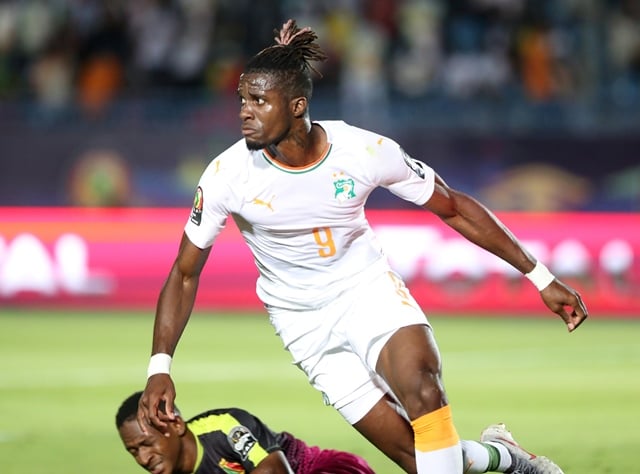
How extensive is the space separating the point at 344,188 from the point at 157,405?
1288 millimetres

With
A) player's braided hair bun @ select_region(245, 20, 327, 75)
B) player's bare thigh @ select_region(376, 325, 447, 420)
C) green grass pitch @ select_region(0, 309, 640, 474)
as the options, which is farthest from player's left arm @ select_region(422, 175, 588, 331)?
green grass pitch @ select_region(0, 309, 640, 474)

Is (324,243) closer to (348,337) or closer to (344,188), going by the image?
(344,188)

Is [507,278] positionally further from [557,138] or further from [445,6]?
[445,6]

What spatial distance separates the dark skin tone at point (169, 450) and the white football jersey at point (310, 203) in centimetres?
76

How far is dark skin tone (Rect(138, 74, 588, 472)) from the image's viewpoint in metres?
5.75

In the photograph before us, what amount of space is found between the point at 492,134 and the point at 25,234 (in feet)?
19.2

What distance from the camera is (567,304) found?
6121 mm

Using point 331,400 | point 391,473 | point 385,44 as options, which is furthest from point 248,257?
point 331,400

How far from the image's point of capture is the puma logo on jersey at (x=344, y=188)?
6.12 meters

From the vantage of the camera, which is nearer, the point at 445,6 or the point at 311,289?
the point at 311,289

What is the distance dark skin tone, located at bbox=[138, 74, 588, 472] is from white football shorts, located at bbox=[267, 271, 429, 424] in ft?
0.36

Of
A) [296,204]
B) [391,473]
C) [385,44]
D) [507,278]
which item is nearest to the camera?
[296,204]

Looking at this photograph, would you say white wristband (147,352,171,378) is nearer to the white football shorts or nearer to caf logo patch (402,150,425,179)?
the white football shorts

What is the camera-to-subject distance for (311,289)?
626cm
